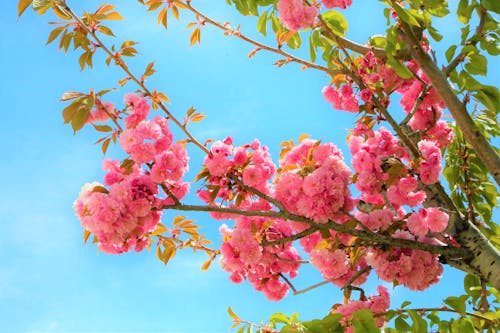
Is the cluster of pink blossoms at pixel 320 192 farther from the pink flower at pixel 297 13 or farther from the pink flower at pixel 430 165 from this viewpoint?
the pink flower at pixel 297 13

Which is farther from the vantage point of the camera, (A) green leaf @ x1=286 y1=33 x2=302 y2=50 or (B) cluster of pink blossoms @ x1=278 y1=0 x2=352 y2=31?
(A) green leaf @ x1=286 y1=33 x2=302 y2=50

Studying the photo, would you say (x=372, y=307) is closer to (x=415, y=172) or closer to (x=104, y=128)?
(x=415, y=172)

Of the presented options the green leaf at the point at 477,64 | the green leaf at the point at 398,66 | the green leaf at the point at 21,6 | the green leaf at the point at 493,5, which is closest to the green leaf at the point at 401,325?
the green leaf at the point at 398,66

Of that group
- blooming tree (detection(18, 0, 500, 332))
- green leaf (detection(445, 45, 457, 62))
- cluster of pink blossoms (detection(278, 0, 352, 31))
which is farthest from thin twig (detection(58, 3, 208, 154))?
green leaf (detection(445, 45, 457, 62))

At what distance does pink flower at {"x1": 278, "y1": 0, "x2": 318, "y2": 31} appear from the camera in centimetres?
231

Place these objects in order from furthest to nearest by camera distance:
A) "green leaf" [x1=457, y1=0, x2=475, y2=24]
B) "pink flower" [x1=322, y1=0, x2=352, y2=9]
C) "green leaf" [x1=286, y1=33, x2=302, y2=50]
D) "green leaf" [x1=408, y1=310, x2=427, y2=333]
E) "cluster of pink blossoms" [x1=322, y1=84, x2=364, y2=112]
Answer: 1. "green leaf" [x1=286, y1=33, x2=302, y2=50]
2. "cluster of pink blossoms" [x1=322, y1=84, x2=364, y2=112]
3. "green leaf" [x1=457, y1=0, x2=475, y2=24]
4. "pink flower" [x1=322, y1=0, x2=352, y2=9]
5. "green leaf" [x1=408, y1=310, x2=427, y2=333]

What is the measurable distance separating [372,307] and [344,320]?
0.72 ft

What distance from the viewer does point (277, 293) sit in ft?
9.39

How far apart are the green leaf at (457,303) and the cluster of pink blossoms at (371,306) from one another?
31cm

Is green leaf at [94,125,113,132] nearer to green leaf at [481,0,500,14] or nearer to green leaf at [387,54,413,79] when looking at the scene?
green leaf at [387,54,413,79]

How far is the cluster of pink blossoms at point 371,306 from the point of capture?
235 centimetres

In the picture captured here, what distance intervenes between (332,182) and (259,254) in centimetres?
56

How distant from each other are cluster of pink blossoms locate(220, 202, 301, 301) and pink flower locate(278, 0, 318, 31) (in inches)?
39.7

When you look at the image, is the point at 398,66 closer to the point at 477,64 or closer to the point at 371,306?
the point at 477,64
